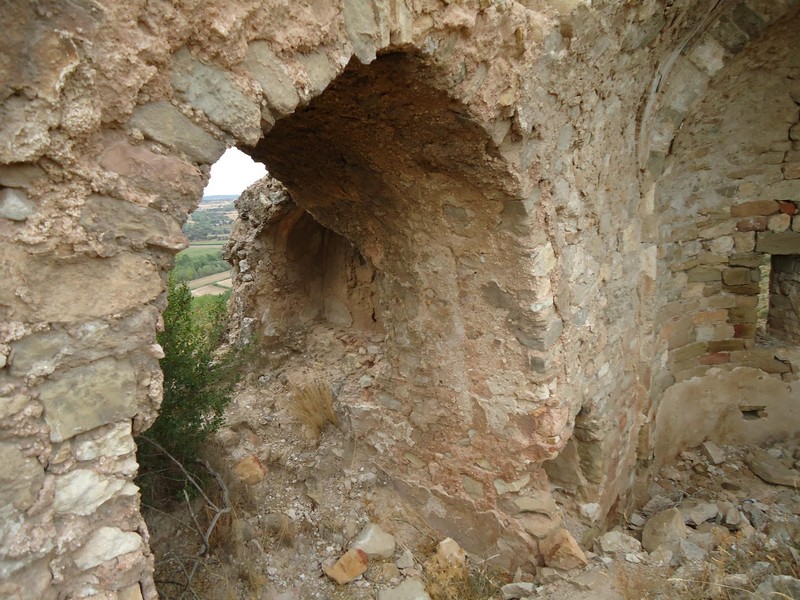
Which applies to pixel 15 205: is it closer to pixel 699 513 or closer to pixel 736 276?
pixel 699 513

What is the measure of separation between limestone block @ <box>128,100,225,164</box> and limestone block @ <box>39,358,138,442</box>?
22.2 inches

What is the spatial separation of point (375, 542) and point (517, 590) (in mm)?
866

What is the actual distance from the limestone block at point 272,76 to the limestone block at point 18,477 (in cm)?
106

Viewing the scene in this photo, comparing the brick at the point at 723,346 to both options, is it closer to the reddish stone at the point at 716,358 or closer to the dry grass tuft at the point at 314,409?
the reddish stone at the point at 716,358

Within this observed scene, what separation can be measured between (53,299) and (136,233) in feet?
0.78

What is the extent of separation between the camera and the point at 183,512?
9.52 ft

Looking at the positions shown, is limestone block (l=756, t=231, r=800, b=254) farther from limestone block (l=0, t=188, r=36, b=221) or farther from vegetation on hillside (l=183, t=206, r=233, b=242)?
vegetation on hillside (l=183, t=206, r=233, b=242)

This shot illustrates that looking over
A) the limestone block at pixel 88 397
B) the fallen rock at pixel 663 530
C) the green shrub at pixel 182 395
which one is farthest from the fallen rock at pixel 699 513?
the limestone block at pixel 88 397

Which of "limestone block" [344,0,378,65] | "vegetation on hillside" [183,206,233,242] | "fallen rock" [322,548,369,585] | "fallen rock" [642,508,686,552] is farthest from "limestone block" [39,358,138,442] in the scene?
"vegetation on hillside" [183,206,233,242]

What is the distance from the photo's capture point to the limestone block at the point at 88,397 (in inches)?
48.5

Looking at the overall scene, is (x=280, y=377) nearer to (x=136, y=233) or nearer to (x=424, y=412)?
(x=424, y=412)

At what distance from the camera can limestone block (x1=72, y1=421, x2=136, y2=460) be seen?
4.21 feet

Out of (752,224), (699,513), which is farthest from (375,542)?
(752,224)

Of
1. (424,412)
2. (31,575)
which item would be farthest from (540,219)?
(31,575)
